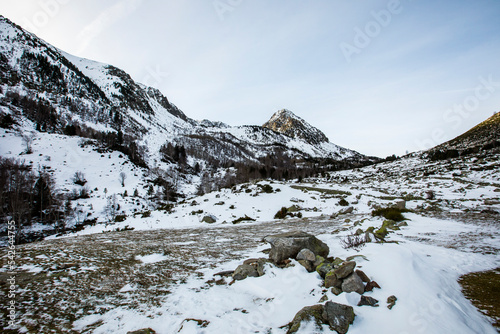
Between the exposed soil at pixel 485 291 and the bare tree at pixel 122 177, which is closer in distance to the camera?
the exposed soil at pixel 485 291

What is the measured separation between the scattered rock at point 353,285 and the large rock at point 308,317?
881 millimetres

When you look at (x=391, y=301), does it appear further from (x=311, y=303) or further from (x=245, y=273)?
(x=245, y=273)

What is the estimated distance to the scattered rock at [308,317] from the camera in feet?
10.4

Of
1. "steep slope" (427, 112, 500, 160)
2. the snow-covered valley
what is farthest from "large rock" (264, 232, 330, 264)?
"steep slope" (427, 112, 500, 160)

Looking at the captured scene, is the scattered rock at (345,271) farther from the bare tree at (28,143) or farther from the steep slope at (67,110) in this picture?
the steep slope at (67,110)

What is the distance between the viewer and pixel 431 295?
3764mm

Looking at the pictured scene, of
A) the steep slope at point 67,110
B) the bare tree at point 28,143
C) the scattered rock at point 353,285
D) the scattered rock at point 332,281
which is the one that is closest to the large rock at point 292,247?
the scattered rock at point 332,281

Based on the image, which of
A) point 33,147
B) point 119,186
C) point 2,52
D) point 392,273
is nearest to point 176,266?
point 392,273

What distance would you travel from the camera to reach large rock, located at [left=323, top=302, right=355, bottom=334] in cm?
311

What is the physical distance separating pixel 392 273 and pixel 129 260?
26.2 ft

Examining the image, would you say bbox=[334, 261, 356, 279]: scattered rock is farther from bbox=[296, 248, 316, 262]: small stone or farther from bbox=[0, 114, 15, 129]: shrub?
bbox=[0, 114, 15, 129]: shrub

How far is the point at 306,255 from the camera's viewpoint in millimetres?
5734

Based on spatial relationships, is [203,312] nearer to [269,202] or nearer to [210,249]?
[210,249]

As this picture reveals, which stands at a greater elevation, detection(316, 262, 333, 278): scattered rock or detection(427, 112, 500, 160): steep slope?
detection(427, 112, 500, 160): steep slope
